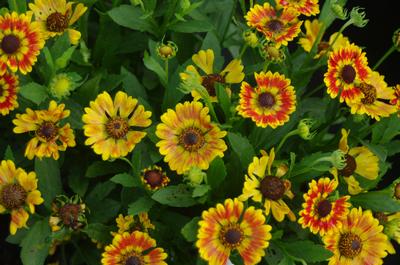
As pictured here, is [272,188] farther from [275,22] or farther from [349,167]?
[275,22]

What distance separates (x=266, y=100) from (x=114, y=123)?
0.87 feet

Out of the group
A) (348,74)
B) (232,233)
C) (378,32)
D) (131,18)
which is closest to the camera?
(232,233)

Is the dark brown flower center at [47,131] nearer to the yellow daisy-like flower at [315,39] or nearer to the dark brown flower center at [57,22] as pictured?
the dark brown flower center at [57,22]

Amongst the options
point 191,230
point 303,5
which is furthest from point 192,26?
point 191,230

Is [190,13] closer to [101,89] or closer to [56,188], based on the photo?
[101,89]

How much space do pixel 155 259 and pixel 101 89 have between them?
363mm

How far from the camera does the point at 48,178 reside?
1.01 meters

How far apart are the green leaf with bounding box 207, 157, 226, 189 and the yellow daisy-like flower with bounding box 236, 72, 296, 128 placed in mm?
90

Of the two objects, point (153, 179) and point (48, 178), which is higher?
point (153, 179)

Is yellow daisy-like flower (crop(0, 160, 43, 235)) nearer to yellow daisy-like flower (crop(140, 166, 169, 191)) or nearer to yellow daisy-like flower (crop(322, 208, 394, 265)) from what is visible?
yellow daisy-like flower (crop(140, 166, 169, 191))

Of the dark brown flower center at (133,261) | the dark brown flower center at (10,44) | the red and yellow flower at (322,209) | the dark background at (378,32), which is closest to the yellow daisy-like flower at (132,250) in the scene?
the dark brown flower center at (133,261)

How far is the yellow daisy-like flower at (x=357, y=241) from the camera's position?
962mm

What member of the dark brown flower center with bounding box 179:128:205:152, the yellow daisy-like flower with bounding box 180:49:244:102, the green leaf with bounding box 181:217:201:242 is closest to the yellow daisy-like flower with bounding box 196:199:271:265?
the green leaf with bounding box 181:217:201:242

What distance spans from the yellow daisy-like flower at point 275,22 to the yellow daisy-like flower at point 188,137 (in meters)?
0.20
